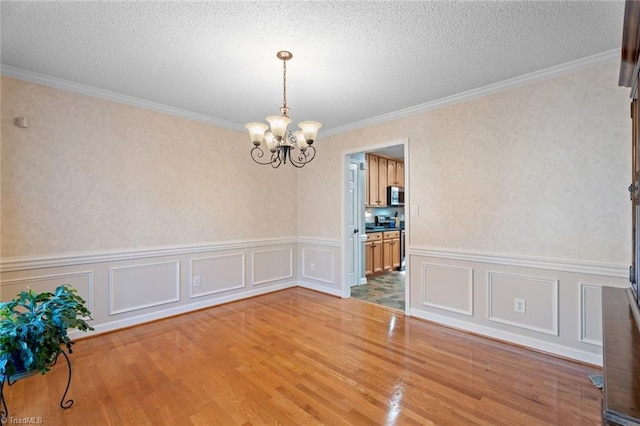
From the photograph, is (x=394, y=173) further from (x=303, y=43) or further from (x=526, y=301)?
(x=303, y=43)

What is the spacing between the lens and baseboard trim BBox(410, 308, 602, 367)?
2469mm

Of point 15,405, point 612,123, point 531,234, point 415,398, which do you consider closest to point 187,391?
point 15,405

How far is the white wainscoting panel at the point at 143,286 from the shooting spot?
10.6 feet

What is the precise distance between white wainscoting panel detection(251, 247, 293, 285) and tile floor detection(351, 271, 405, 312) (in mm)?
1156

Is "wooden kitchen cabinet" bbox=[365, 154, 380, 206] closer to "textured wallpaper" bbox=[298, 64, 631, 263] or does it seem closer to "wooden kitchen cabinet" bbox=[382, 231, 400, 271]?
"wooden kitchen cabinet" bbox=[382, 231, 400, 271]

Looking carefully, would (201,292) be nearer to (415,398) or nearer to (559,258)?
(415,398)

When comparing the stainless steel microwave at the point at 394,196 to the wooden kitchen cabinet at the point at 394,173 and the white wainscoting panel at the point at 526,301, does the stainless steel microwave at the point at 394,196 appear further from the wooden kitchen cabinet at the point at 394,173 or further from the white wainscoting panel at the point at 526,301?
the white wainscoting panel at the point at 526,301

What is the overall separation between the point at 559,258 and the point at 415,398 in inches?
70.6

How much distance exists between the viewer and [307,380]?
2.24 meters

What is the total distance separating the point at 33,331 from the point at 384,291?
4097mm

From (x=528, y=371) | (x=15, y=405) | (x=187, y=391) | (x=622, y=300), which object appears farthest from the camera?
(x=528, y=371)

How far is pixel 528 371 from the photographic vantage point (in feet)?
7.73

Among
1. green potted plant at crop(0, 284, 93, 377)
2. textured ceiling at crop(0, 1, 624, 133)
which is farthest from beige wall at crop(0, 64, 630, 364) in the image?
green potted plant at crop(0, 284, 93, 377)

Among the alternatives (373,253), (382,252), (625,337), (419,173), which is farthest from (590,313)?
(382,252)
